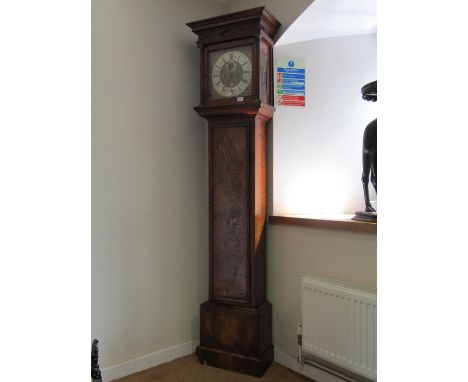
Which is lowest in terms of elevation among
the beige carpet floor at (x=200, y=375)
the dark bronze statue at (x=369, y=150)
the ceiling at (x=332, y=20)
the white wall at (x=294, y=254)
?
the beige carpet floor at (x=200, y=375)

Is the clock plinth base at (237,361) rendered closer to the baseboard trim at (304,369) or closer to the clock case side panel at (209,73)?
the baseboard trim at (304,369)

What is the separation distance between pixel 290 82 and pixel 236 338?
1.58m

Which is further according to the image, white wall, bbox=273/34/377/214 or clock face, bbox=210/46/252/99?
white wall, bbox=273/34/377/214

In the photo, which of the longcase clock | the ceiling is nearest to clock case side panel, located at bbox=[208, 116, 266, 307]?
the longcase clock

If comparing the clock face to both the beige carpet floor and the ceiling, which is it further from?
the beige carpet floor

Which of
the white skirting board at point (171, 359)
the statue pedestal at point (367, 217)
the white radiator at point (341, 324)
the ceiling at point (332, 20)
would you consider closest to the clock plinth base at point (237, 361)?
the white skirting board at point (171, 359)

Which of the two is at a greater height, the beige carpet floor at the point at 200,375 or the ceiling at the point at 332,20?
the ceiling at the point at 332,20

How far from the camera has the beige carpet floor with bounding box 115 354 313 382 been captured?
83.4 inches

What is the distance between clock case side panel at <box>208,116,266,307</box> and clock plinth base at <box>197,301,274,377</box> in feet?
0.17

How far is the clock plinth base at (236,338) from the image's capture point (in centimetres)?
216

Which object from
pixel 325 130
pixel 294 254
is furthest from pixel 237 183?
pixel 325 130
